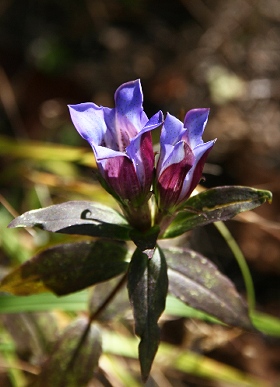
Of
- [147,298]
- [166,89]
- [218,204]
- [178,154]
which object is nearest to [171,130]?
[178,154]

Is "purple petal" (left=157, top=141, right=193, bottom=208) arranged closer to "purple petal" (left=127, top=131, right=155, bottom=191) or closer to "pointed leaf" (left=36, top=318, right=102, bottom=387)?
"purple petal" (left=127, top=131, right=155, bottom=191)

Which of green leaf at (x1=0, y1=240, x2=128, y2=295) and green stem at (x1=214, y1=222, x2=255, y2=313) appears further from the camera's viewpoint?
green stem at (x1=214, y1=222, x2=255, y2=313)

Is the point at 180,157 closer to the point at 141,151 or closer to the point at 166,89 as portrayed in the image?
the point at 141,151

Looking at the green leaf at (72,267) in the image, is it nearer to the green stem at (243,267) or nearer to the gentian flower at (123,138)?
the gentian flower at (123,138)

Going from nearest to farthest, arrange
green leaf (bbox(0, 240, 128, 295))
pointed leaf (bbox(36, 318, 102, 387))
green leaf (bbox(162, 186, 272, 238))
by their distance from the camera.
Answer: green leaf (bbox(162, 186, 272, 238)) < green leaf (bbox(0, 240, 128, 295)) < pointed leaf (bbox(36, 318, 102, 387))

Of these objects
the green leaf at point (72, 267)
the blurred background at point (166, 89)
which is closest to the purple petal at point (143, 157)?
the green leaf at point (72, 267)

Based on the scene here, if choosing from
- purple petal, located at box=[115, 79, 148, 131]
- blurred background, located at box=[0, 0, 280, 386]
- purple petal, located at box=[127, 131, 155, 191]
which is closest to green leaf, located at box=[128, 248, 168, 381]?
purple petal, located at box=[127, 131, 155, 191]

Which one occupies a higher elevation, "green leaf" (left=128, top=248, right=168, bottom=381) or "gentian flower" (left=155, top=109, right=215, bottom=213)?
"gentian flower" (left=155, top=109, right=215, bottom=213)

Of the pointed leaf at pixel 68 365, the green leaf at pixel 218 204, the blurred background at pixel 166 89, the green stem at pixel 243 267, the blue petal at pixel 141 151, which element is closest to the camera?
the blue petal at pixel 141 151

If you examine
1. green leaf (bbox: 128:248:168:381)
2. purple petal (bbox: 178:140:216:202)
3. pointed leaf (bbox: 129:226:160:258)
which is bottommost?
green leaf (bbox: 128:248:168:381)
